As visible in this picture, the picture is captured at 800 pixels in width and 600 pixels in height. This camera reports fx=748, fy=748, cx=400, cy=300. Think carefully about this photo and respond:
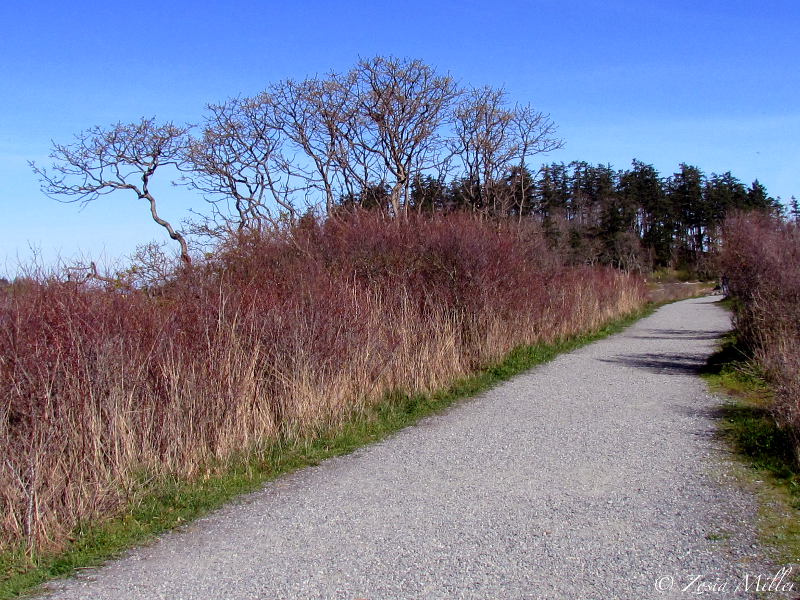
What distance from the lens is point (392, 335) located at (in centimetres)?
1138

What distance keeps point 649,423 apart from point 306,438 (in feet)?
13.1

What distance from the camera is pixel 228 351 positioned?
7.79 meters

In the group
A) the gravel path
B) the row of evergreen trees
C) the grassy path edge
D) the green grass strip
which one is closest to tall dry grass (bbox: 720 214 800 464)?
the green grass strip

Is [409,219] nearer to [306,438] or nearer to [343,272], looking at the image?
[343,272]

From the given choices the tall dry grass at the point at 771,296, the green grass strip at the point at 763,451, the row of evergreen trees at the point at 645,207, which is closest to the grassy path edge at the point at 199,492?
the green grass strip at the point at 763,451

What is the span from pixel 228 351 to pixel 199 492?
1.94 metres

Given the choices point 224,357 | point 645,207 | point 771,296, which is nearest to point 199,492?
point 224,357

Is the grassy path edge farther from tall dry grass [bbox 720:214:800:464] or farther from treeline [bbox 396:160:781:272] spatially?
treeline [bbox 396:160:781:272]

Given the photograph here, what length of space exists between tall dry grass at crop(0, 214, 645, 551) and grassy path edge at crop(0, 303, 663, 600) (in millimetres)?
162

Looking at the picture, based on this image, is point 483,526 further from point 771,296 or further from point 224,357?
point 771,296

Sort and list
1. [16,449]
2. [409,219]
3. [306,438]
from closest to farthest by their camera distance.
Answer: [16,449]
[306,438]
[409,219]

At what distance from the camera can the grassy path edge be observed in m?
4.68

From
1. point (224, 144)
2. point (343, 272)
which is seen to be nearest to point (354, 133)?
point (224, 144)

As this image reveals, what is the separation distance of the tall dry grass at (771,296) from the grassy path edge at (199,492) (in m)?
4.14
